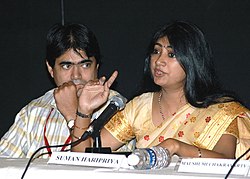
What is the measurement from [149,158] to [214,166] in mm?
174

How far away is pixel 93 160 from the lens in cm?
151

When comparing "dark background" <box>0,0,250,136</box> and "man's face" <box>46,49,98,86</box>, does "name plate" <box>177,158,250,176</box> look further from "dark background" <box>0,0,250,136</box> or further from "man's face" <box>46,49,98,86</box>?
"dark background" <box>0,0,250,136</box>

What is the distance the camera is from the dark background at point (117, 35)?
2.90 metres

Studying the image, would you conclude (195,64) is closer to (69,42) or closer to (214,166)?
(69,42)

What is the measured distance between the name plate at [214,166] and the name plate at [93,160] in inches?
5.9

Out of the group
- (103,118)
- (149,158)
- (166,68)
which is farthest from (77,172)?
(166,68)

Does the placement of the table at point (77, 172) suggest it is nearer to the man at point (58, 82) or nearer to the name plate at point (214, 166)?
the name plate at point (214, 166)

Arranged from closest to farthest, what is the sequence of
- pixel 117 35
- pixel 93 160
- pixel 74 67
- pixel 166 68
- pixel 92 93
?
1. pixel 93 160
2. pixel 92 93
3. pixel 166 68
4. pixel 74 67
5. pixel 117 35

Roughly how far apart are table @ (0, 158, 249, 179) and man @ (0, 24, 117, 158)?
40.2 inches

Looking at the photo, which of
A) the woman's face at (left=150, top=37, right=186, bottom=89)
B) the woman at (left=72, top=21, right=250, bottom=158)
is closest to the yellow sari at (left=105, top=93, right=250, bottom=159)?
the woman at (left=72, top=21, right=250, bottom=158)

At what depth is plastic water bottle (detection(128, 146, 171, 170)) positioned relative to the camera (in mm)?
1452

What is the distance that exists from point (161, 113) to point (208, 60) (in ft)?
0.99

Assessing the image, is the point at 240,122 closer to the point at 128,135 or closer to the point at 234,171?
the point at 128,135

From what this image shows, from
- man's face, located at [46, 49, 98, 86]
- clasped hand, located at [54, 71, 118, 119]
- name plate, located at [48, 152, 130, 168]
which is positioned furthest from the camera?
man's face, located at [46, 49, 98, 86]
